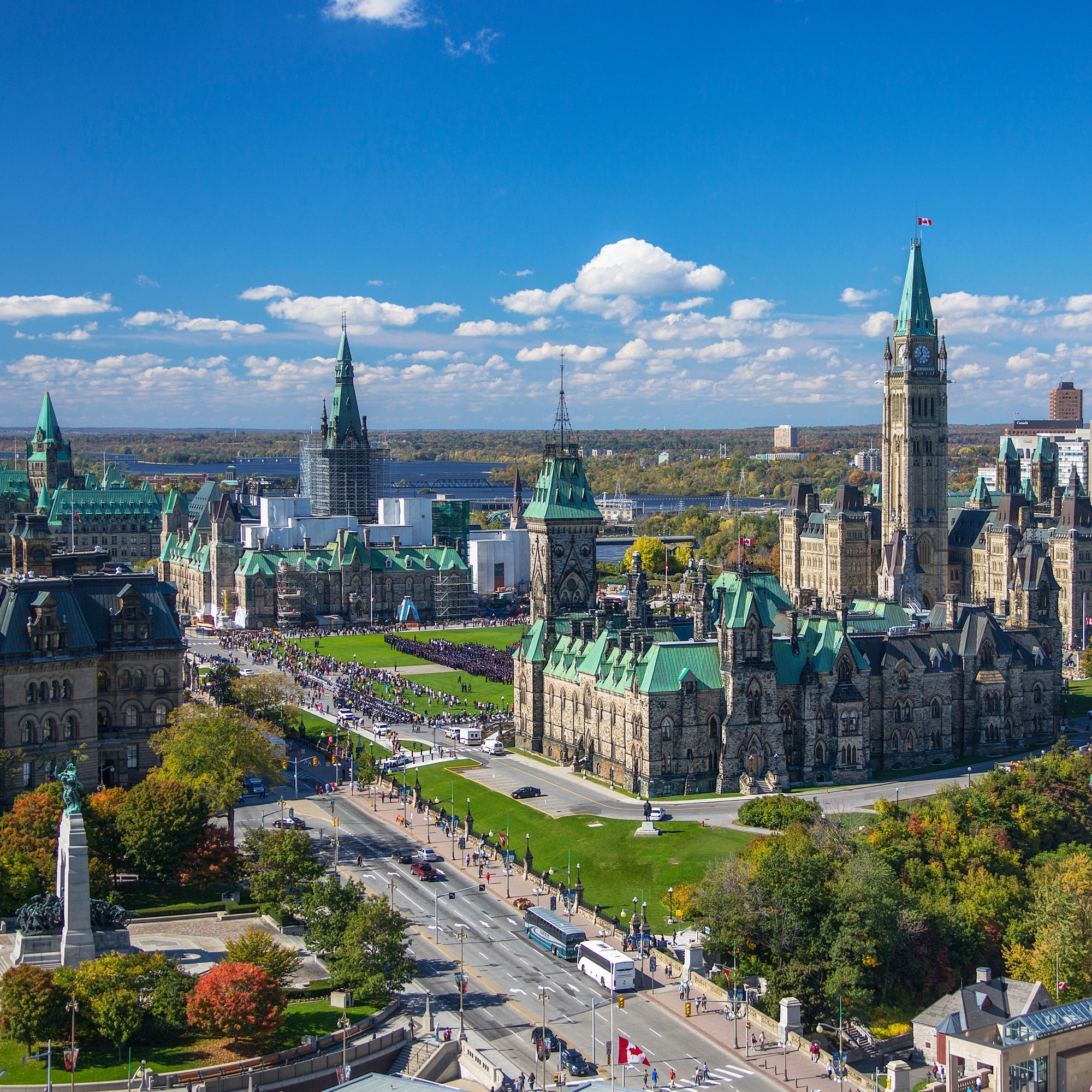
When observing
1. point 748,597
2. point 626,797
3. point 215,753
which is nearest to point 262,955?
point 215,753

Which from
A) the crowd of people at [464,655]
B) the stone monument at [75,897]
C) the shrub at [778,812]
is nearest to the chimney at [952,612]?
the shrub at [778,812]

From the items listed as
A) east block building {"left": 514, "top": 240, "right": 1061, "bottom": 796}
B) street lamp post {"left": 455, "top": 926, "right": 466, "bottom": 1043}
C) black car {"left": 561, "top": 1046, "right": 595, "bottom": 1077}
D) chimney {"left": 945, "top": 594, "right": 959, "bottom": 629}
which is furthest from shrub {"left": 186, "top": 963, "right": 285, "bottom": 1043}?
chimney {"left": 945, "top": 594, "right": 959, "bottom": 629}

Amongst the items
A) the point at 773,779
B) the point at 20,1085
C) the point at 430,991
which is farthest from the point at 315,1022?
the point at 773,779

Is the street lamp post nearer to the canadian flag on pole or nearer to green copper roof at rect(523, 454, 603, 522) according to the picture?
the canadian flag on pole

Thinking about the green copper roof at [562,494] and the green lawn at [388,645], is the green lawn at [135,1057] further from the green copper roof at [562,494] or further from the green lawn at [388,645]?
the green lawn at [388,645]

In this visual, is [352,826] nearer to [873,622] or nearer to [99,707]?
[99,707]
